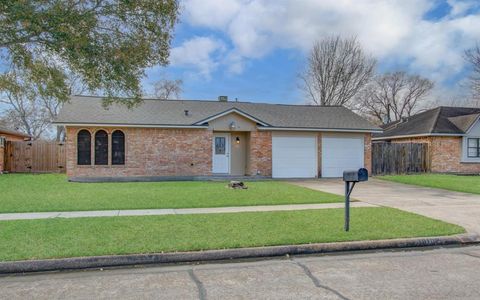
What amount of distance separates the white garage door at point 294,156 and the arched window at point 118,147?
7.51 meters

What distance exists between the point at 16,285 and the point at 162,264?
1838mm

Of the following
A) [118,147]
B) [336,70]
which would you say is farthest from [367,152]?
[336,70]

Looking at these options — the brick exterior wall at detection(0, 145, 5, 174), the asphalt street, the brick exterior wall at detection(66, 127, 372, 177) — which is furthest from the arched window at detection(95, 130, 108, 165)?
the asphalt street

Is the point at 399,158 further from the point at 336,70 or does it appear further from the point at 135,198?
the point at 336,70

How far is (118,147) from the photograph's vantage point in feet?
60.7

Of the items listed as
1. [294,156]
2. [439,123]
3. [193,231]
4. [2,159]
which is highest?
[439,123]

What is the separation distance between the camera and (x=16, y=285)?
4.76 metres

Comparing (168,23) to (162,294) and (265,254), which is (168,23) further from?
(162,294)

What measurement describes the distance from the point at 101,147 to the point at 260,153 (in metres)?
7.76

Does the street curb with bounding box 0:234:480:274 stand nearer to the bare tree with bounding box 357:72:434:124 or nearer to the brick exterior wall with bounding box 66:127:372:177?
the brick exterior wall with bounding box 66:127:372:177

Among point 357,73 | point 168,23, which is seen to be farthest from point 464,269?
point 357,73

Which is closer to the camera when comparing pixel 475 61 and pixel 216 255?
pixel 216 255

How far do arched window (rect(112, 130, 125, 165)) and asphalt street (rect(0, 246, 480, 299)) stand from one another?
1372cm

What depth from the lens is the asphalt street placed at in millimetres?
4406
